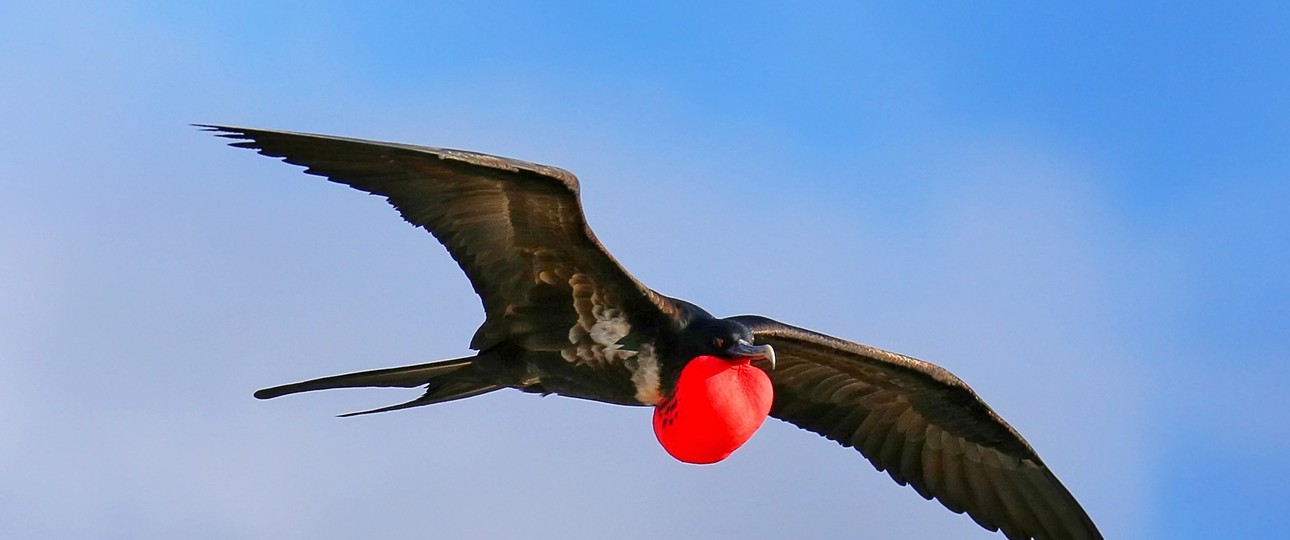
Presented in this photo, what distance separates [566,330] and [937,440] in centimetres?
241

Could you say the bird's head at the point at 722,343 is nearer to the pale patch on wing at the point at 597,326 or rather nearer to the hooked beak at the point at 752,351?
the hooked beak at the point at 752,351

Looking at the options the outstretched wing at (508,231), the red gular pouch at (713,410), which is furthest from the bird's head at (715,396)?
the outstretched wing at (508,231)

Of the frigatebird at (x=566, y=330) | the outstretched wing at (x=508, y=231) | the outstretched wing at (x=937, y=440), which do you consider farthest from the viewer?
the outstretched wing at (x=937, y=440)

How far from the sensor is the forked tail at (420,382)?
754cm

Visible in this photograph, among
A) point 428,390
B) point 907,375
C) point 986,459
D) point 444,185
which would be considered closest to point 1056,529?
point 986,459

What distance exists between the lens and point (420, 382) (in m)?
7.89

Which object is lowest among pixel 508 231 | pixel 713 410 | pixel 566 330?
pixel 713 410

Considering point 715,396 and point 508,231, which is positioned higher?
point 508,231

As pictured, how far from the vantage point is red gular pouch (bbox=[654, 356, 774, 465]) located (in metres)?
7.15

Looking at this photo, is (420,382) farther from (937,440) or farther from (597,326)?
(937,440)

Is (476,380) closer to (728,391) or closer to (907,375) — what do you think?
(728,391)

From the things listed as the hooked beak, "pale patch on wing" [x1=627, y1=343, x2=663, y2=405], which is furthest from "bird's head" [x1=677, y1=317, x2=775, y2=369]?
"pale patch on wing" [x1=627, y1=343, x2=663, y2=405]

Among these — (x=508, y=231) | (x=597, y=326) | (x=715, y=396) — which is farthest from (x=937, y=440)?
(x=508, y=231)

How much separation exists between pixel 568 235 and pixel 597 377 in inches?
30.9
